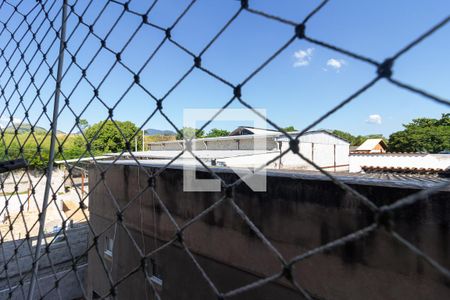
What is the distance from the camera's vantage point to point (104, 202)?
9.81ft

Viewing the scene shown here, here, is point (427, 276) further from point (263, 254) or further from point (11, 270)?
point (11, 270)

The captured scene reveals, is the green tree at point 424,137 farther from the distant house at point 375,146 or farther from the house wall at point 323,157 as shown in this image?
the house wall at point 323,157

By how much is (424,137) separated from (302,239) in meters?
16.7

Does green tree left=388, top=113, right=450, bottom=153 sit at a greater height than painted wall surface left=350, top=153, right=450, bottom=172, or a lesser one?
greater

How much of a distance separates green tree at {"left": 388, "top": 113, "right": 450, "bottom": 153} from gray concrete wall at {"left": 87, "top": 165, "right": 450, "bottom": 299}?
1392cm

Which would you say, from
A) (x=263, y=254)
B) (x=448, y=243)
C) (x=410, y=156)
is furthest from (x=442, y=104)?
(x=410, y=156)

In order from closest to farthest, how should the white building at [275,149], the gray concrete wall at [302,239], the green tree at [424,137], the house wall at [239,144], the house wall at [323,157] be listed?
→ the gray concrete wall at [302,239], the white building at [275,149], the house wall at [323,157], the house wall at [239,144], the green tree at [424,137]

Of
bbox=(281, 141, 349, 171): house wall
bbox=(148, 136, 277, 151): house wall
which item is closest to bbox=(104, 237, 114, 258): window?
bbox=(148, 136, 277, 151): house wall

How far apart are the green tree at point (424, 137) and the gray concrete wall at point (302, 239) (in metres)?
13.9

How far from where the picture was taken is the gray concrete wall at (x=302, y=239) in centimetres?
101

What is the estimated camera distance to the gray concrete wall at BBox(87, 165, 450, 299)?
1006mm
